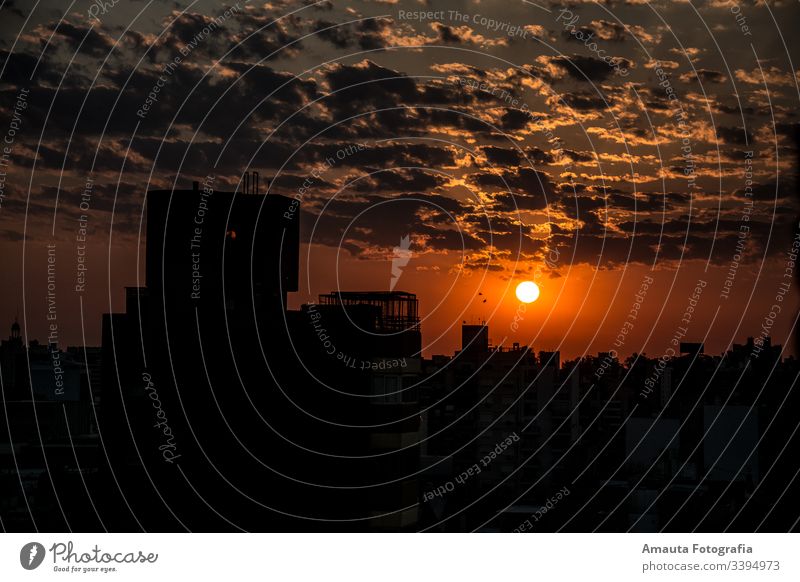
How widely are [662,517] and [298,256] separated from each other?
1127 centimetres

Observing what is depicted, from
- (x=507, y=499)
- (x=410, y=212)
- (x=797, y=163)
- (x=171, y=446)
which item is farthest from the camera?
(x=507, y=499)

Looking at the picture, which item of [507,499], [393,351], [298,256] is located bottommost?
[507,499]

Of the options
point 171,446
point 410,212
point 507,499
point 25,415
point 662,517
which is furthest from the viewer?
point 507,499

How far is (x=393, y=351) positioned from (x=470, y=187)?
7.45 meters

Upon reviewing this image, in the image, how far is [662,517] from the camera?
89.3 ft

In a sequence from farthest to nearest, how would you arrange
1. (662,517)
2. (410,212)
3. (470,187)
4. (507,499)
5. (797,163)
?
(507,499) < (662,517) < (410,212) < (470,187) < (797,163)

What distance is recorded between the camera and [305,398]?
74.7 feet

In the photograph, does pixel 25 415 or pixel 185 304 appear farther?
pixel 185 304

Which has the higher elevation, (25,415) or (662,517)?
(25,415)

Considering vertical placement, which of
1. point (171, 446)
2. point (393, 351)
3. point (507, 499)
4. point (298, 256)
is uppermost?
point (298, 256)
